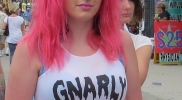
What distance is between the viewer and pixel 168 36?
12.2 metres

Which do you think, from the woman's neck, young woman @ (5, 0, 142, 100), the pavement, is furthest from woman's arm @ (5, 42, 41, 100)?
the pavement

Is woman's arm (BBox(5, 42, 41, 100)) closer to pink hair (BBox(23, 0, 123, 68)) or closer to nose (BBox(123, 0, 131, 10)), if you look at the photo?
pink hair (BBox(23, 0, 123, 68))

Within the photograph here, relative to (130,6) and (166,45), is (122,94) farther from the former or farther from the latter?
(166,45)

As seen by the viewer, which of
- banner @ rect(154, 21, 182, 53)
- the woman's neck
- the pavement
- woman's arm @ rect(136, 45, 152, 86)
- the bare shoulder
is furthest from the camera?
banner @ rect(154, 21, 182, 53)

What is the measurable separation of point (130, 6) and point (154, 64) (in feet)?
32.8

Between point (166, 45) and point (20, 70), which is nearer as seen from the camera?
point (20, 70)

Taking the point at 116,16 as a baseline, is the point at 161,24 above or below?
below

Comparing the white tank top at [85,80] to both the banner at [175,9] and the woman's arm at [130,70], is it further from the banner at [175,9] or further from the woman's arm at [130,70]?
the banner at [175,9]

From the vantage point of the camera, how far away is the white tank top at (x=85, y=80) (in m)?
1.93

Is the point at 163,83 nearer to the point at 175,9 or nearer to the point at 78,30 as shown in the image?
the point at 175,9

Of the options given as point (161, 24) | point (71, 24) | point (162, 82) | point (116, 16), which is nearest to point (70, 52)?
point (71, 24)

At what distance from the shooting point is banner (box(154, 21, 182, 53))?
12117mm

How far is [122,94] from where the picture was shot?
204 cm

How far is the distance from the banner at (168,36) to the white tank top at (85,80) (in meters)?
10.3
